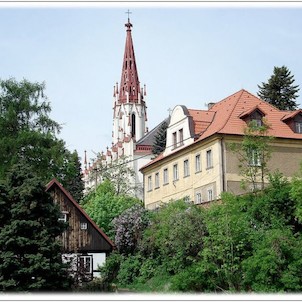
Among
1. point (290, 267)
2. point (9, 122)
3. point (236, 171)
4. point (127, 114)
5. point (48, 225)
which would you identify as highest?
point (127, 114)

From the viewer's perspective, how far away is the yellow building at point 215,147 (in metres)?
35.6

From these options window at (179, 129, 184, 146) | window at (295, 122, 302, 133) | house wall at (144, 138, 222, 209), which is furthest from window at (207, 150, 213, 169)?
window at (295, 122, 302, 133)

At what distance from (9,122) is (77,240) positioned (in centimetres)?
1120

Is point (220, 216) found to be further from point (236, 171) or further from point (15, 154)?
point (15, 154)

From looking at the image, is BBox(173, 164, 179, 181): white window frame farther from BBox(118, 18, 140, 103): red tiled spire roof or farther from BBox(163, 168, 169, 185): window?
BBox(118, 18, 140, 103): red tiled spire roof

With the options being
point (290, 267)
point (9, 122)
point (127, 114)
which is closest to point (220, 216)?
point (290, 267)

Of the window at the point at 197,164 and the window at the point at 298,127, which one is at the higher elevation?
the window at the point at 298,127

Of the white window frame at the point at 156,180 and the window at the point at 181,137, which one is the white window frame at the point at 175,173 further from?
the white window frame at the point at 156,180

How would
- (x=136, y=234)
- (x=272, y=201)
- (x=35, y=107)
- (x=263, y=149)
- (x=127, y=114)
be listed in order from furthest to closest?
1. (x=127, y=114)
2. (x=35, y=107)
3. (x=136, y=234)
4. (x=263, y=149)
5. (x=272, y=201)

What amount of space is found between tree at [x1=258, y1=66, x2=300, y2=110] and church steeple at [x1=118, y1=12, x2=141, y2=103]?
65.2 metres

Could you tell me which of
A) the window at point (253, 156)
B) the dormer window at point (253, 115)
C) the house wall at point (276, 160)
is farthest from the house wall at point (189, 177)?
the window at point (253, 156)

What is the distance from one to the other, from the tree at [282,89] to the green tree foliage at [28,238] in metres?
33.3

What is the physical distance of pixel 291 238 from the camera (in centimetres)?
2227

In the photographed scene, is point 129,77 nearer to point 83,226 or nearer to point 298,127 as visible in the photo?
point 298,127
